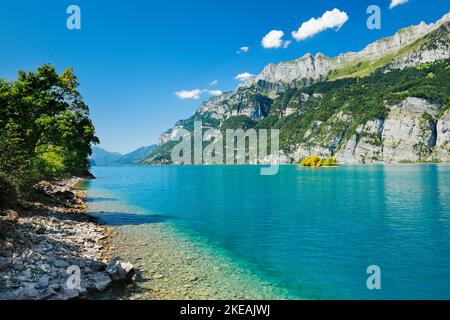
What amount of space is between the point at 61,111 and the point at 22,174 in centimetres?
840

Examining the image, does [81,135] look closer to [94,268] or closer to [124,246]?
[124,246]

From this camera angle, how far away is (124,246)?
85.5 ft

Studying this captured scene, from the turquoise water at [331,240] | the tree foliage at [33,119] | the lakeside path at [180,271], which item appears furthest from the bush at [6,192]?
the turquoise water at [331,240]

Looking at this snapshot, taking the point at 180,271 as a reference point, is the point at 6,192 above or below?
above

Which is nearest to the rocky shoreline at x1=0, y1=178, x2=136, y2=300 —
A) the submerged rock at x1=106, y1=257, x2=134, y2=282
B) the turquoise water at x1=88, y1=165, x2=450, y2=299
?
the submerged rock at x1=106, y1=257, x2=134, y2=282

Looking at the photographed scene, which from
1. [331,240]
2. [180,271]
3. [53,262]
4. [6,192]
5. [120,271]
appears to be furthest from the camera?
[331,240]

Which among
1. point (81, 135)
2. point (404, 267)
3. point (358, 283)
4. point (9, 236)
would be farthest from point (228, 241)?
point (81, 135)

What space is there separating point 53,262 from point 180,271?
8.22m

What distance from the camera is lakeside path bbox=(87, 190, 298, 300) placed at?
16859mm

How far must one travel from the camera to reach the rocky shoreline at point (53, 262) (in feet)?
48.7

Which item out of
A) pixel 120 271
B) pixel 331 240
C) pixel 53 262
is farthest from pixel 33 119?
pixel 331 240

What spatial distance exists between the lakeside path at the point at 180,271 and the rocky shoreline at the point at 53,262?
1.49 metres

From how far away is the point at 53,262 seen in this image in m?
18.5

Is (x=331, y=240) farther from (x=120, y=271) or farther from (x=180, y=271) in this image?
(x=120, y=271)
